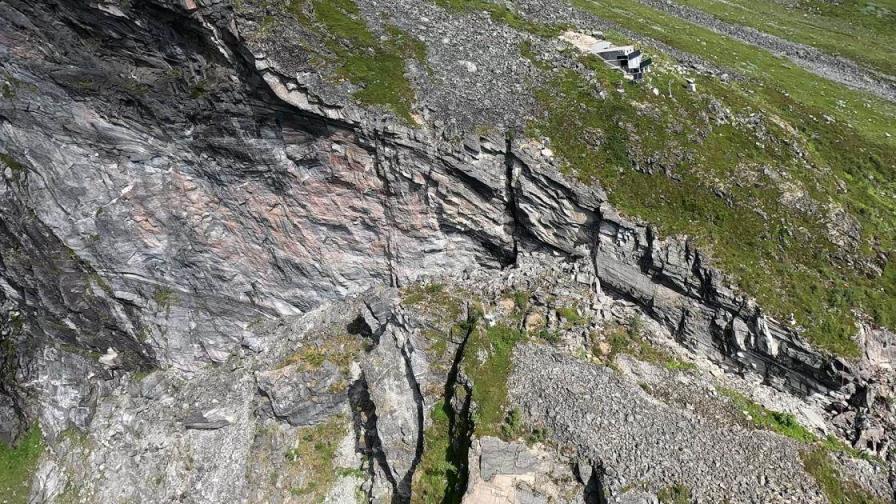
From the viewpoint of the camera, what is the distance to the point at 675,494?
1727 centimetres

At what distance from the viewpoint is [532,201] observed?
26.6 meters

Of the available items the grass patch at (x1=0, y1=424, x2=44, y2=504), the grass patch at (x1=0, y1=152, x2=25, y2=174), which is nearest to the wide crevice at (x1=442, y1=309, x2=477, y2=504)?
the grass patch at (x1=0, y1=424, x2=44, y2=504)

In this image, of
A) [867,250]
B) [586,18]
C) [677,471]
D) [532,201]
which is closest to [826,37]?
[586,18]

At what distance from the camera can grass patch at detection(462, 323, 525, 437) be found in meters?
20.3

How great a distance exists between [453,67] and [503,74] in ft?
10.2

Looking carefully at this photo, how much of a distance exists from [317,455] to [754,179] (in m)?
26.9

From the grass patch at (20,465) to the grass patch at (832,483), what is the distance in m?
38.9

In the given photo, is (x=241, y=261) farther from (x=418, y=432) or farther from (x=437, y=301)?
(x=418, y=432)

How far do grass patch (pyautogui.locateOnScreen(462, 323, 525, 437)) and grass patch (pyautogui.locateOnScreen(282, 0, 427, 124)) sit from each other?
12405 millimetres

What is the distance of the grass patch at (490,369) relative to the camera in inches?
799

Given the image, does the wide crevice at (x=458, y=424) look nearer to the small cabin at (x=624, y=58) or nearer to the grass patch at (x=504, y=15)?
the small cabin at (x=624, y=58)

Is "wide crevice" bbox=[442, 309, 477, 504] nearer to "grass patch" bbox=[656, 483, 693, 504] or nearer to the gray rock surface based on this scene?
the gray rock surface

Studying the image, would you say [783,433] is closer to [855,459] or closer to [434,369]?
[855,459]

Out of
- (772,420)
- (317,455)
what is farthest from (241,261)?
(772,420)
